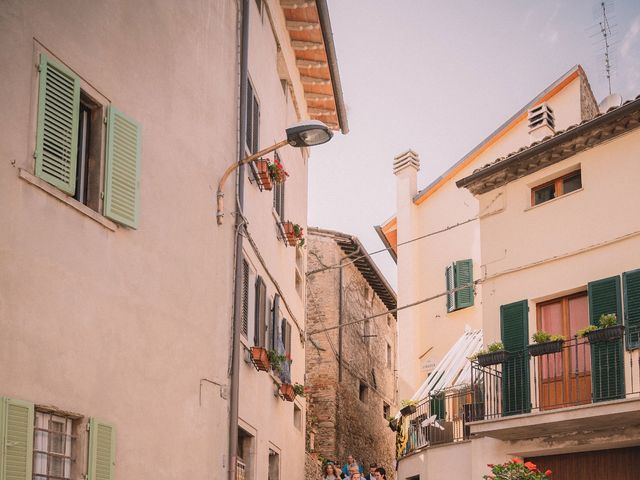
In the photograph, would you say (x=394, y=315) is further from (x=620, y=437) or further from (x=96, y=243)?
(x=96, y=243)

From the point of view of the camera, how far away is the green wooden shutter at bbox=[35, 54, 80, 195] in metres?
9.65

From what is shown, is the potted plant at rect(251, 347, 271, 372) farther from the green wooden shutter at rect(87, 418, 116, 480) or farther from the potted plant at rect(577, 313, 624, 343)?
the green wooden shutter at rect(87, 418, 116, 480)

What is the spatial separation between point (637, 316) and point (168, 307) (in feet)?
25.7

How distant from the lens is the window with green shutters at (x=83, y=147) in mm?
9760

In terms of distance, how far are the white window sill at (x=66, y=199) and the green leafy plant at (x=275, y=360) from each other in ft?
22.1

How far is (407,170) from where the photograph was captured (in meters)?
29.8

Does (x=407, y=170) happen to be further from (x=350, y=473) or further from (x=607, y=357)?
(x=607, y=357)

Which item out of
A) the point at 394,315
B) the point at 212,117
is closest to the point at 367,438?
the point at 394,315

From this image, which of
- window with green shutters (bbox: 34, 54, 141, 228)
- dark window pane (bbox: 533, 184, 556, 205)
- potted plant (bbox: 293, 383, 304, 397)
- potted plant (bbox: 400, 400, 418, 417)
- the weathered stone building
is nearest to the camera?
window with green shutters (bbox: 34, 54, 141, 228)

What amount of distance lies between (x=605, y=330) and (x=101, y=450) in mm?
8718

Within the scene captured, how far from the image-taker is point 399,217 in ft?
96.2

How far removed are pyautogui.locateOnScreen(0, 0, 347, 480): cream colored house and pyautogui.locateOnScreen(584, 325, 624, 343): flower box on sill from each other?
553 centimetres

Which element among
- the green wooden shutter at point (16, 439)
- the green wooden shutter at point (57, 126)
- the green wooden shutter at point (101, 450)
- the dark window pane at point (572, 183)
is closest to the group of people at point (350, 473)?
the dark window pane at point (572, 183)

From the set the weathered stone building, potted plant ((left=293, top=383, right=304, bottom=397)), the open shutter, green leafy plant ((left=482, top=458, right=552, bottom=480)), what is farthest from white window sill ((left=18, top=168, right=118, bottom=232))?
the weathered stone building
